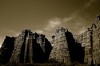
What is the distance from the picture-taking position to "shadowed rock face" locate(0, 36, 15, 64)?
105m

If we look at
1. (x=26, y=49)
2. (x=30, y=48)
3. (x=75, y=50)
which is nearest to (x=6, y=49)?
(x=26, y=49)

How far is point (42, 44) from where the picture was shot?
105875 mm

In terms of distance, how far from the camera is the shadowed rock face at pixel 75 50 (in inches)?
3423

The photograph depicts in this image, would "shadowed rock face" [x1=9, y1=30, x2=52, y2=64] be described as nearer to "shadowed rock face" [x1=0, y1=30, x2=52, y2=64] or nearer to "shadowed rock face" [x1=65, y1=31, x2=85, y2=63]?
"shadowed rock face" [x1=0, y1=30, x2=52, y2=64]

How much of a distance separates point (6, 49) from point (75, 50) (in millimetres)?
46436

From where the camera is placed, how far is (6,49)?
109 m

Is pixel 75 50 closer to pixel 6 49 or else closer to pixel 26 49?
pixel 26 49

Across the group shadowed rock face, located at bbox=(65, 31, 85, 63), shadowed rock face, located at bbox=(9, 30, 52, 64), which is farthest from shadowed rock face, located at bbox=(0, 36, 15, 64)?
shadowed rock face, located at bbox=(65, 31, 85, 63)

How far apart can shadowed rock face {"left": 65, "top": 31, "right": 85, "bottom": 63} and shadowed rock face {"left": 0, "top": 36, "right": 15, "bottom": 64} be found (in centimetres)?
4110

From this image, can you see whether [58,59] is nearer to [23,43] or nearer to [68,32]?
[68,32]

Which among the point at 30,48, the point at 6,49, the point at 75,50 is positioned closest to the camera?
the point at 75,50

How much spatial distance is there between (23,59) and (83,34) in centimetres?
3732

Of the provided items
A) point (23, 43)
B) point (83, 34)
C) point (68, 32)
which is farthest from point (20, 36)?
point (83, 34)

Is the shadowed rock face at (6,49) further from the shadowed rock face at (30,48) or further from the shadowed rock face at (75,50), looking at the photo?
the shadowed rock face at (75,50)
